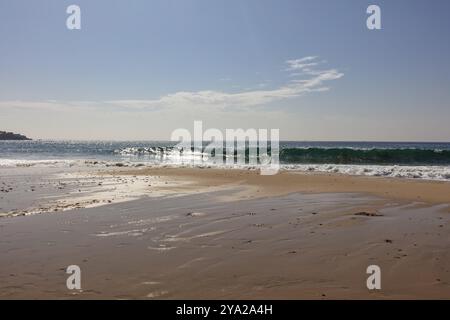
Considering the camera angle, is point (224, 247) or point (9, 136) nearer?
point (224, 247)

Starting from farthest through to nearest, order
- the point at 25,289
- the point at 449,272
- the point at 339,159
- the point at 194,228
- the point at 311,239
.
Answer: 1. the point at 339,159
2. the point at 194,228
3. the point at 311,239
4. the point at 449,272
5. the point at 25,289

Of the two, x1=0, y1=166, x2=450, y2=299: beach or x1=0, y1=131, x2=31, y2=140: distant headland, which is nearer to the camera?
x1=0, y1=166, x2=450, y2=299: beach

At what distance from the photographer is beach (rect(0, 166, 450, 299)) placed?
486 centimetres

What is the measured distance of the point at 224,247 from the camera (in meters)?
6.66

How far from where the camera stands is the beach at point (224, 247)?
191 inches

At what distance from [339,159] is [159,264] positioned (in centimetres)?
3622

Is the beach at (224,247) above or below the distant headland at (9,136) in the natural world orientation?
below

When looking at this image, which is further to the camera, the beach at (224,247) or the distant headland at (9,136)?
the distant headland at (9,136)

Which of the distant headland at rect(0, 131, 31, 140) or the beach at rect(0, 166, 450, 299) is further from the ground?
the distant headland at rect(0, 131, 31, 140)

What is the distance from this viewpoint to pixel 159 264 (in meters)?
5.73

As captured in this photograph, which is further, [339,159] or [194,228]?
[339,159]
